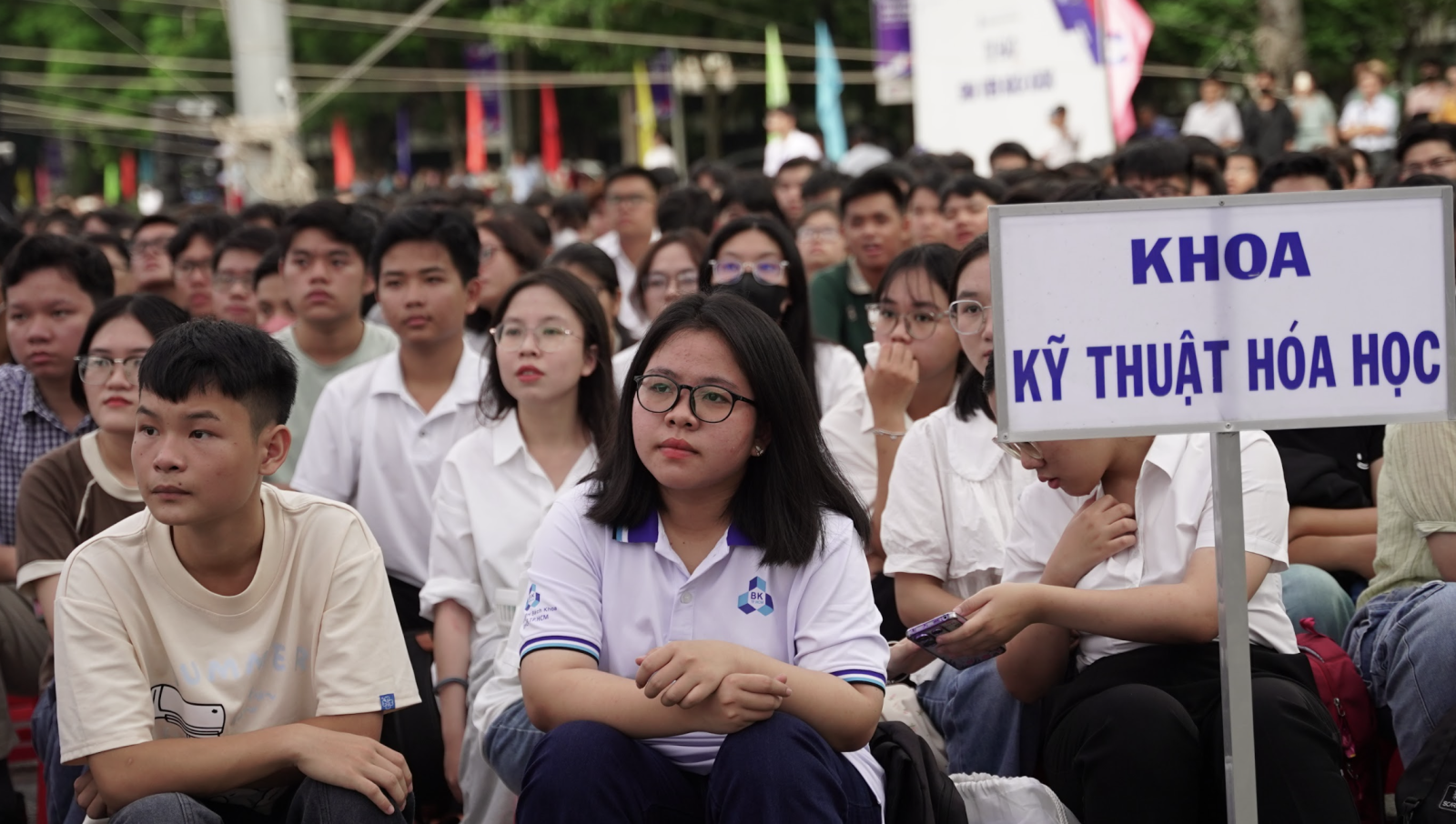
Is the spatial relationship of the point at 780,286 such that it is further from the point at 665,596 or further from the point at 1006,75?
the point at 1006,75

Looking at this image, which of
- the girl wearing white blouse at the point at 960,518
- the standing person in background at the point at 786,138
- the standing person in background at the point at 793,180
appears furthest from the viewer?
the standing person in background at the point at 786,138

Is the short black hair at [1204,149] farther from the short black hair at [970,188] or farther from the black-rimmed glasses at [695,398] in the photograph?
the black-rimmed glasses at [695,398]

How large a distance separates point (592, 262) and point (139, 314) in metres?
1.93

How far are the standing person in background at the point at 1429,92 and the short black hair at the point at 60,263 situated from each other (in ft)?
34.7

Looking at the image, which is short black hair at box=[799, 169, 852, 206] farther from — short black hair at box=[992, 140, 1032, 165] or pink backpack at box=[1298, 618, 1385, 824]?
pink backpack at box=[1298, 618, 1385, 824]

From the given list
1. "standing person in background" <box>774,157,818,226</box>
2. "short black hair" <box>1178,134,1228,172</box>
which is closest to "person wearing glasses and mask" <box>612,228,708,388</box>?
"short black hair" <box>1178,134,1228,172</box>

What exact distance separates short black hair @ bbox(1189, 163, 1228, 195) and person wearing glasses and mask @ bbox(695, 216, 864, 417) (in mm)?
2362

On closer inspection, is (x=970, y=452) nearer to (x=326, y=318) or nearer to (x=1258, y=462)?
(x=1258, y=462)

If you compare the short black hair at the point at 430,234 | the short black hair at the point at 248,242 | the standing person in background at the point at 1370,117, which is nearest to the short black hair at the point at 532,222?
the short black hair at the point at 248,242

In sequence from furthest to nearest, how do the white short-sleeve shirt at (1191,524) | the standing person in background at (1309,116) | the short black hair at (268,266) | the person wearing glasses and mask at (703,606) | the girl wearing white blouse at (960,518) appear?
the standing person in background at (1309,116), the short black hair at (268,266), the girl wearing white blouse at (960,518), the white short-sleeve shirt at (1191,524), the person wearing glasses and mask at (703,606)

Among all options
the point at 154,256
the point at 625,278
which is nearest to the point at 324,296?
the point at 154,256

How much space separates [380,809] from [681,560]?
74 cm

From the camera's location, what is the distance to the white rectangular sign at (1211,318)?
252 centimetres

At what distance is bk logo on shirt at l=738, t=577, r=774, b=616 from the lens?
2869mm
